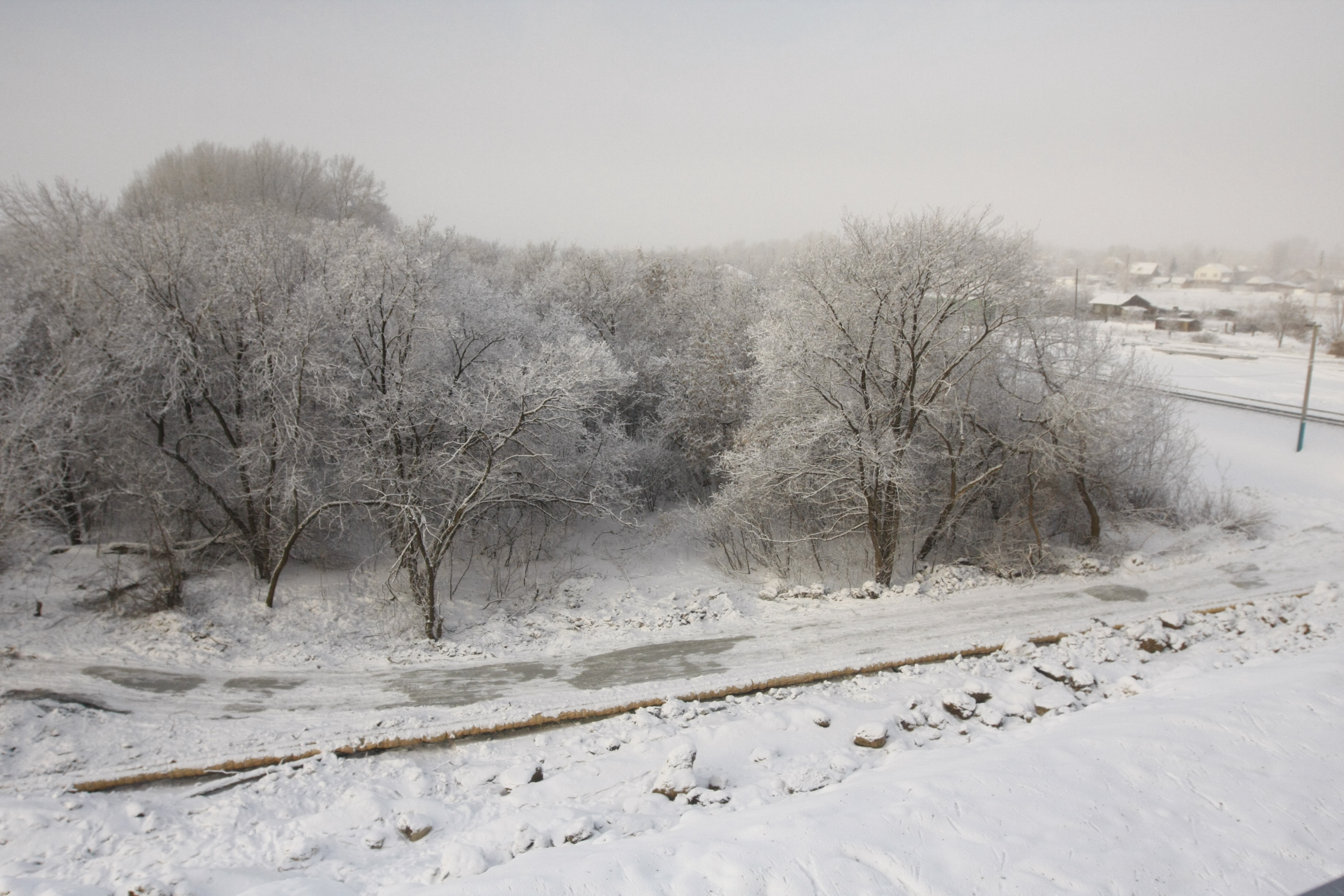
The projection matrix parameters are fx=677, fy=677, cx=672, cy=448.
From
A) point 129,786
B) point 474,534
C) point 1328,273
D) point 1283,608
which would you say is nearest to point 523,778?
point 129,786

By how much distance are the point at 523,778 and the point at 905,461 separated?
973 centimetres

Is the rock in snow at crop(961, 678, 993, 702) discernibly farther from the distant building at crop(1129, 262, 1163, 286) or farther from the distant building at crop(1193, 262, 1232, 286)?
the distant building at crop(1193, 262, 1232, 286)

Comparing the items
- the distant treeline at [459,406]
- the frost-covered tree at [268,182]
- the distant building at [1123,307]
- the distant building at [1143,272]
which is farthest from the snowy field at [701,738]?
the distant building at [1143,272]

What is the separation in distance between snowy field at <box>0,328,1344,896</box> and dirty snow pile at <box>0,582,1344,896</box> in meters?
0.03

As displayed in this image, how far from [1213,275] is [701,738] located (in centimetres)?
7409

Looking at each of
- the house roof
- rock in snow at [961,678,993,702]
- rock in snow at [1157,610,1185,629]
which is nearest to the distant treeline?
rock in snow at [1157,610,1185,629]

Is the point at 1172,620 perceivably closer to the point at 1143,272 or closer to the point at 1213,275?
the point at 1213,275

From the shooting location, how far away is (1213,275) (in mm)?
61312

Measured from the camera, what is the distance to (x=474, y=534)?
16328 mm

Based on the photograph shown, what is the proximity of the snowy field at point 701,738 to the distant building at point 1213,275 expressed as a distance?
189ft

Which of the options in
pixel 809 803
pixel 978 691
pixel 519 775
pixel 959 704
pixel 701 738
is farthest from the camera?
pixel 978 691

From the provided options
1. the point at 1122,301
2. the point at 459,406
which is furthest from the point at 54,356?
the point at 1122,301

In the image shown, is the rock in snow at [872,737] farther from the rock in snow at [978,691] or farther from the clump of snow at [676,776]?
the clump of snow at [676,776]

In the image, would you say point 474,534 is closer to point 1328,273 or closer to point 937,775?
point 937,775
